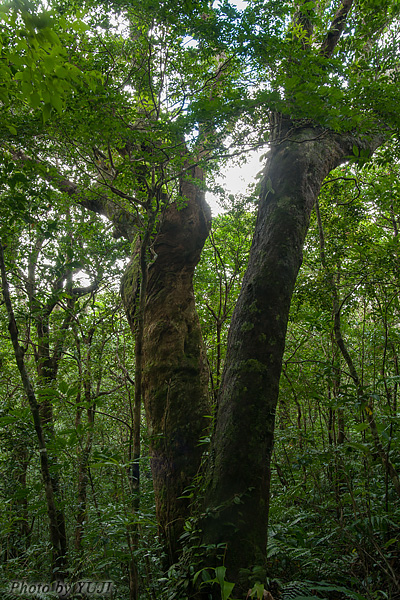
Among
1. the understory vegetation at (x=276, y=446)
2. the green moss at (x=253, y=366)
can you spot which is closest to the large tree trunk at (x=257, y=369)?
the green moss at (x=253, y=366)

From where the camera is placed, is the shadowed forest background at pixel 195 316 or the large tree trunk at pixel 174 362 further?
the large tree trunk at pixel 174 362

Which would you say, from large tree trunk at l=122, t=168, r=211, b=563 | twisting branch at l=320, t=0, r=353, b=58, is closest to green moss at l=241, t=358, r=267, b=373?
large tree trunk at l=122, t=168, r=211, b=563

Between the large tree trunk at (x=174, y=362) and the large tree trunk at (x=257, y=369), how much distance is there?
78cm

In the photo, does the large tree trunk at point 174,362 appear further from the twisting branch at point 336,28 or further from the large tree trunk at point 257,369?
the twisting branch at point 336,28

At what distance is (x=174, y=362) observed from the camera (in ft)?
12.3

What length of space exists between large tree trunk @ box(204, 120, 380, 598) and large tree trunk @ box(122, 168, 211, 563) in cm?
78

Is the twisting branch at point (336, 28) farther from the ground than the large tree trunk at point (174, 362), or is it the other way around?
the twisting branch at point (336, 28)

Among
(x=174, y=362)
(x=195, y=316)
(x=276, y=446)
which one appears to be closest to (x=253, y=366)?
(x=174, y=362)

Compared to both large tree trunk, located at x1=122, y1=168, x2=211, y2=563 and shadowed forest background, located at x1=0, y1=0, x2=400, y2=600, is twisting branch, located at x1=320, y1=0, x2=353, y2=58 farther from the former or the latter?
large tree trunk, located at x1=122, y1=168, x2=211, y2=563

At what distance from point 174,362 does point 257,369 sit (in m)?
1.50

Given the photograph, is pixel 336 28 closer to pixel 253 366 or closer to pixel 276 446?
pixel 253 366

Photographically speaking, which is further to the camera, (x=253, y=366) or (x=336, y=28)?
(x=336, y=28)

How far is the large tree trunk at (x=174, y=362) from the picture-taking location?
10.2 feet

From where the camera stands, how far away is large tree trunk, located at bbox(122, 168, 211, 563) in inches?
122
